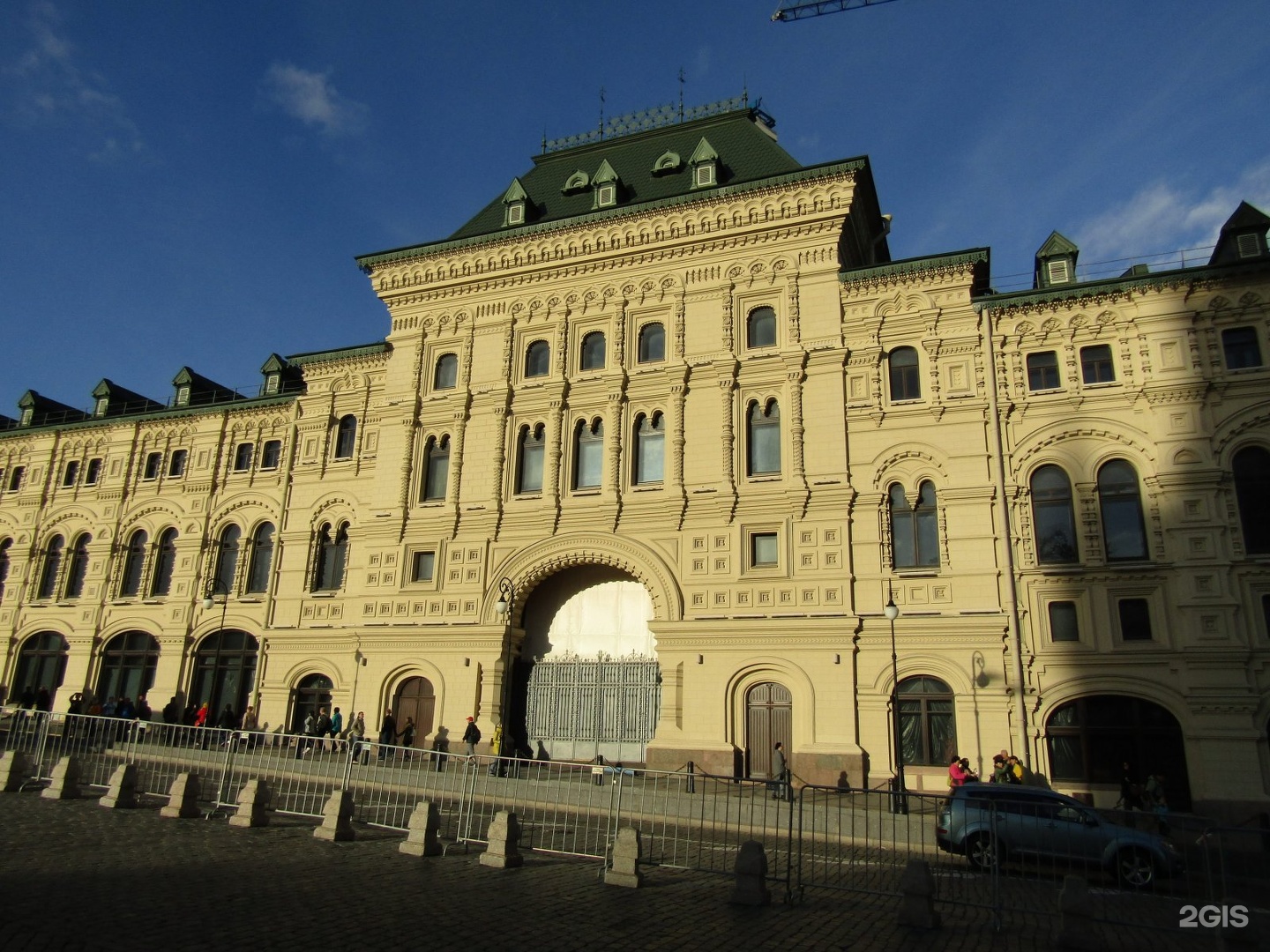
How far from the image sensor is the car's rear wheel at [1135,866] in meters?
12.7

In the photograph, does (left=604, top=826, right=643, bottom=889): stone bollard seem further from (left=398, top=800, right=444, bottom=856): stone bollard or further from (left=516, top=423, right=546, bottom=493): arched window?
(left=516, top=423, right=546, bottom=493): arched window

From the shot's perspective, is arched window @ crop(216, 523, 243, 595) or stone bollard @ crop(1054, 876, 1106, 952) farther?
arched window @ crop(216, 523, 243, 595)

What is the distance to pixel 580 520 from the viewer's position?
2850 centimetres

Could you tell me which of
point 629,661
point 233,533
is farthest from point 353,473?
point 629,661

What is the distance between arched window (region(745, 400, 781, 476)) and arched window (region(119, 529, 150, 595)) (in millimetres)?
25482

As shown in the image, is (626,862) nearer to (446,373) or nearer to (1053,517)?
(1053,517)

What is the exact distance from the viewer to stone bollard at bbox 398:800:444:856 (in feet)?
44.6

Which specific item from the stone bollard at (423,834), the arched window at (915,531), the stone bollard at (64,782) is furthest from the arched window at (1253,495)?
the stone bollard at (64,782)

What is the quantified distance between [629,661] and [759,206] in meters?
15.1

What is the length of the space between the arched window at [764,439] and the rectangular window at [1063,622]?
841 cm

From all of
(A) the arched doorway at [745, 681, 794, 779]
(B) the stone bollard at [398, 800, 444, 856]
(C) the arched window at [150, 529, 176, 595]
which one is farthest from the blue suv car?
(C) the arched window at [150, 529, 176, 595]

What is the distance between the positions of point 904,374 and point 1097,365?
16.9 feet

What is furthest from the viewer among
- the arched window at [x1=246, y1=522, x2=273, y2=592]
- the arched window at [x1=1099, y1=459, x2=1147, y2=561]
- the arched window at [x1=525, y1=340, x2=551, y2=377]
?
the arched window at [x1=246, y1=522, x2=273, y2=592]

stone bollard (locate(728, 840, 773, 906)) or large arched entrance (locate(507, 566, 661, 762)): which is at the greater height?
large arched entrance (locate(507, 566, 661, 762))
